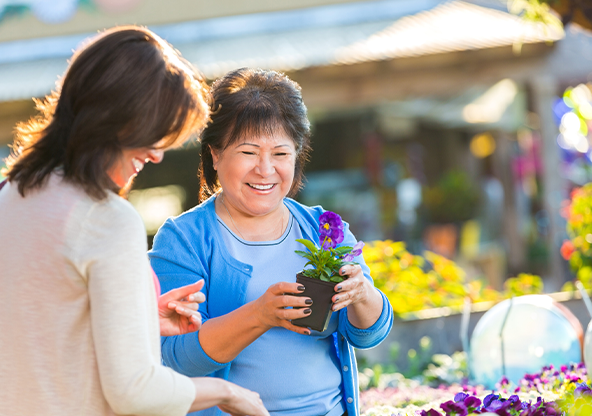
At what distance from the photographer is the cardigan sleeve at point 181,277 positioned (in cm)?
168

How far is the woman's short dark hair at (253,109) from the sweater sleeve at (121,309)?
69 centimetres

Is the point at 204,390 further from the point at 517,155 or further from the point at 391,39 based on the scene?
the point at 517,155

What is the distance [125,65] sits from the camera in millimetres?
1201

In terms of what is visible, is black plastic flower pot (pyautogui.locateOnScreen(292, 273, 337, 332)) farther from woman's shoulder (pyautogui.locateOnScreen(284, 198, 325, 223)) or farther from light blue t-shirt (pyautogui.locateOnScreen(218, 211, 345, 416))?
woman's shoulder (pyautogui.locateOnScreen(284, 198, 325, 223))

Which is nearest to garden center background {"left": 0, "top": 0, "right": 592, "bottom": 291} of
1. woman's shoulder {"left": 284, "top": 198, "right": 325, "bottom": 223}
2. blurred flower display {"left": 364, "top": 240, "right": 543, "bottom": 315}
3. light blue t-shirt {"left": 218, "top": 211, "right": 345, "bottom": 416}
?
blurred flower display {"left": 364, "top": 240, "right": 543, "bottom": 315}

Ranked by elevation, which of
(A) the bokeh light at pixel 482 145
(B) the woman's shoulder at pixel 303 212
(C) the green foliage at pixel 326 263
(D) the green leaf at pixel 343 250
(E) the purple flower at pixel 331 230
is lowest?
(C) the green foliage at pixel 326 263

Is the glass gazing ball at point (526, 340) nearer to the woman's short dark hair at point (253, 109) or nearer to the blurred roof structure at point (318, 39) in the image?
the woman's short dark hair at point (253, 109)

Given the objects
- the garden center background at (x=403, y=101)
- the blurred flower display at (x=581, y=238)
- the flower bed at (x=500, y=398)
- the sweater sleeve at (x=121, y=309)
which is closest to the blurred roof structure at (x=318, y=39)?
the garden center background at (x=403, y=101)

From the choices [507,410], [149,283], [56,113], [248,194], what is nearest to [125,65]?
[56,113]

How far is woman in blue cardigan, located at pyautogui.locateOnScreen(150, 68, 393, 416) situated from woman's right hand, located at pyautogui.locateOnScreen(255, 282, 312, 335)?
6.1 inches

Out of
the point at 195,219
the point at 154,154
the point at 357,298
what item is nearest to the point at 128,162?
the point at 154,154

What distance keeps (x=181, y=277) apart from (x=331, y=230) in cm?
44

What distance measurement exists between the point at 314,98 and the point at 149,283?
239 inches

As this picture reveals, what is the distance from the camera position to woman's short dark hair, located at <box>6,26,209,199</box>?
1.19 m
